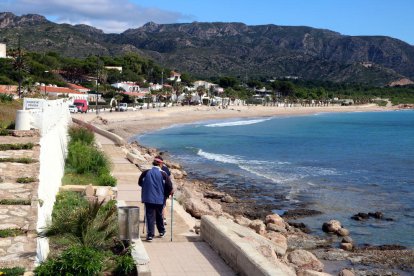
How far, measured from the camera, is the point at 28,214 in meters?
7.86

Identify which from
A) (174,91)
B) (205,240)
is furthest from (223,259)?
(174,91)

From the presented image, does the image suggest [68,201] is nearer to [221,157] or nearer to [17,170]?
[17,170]

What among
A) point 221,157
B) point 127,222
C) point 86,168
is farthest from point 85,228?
point 221,157

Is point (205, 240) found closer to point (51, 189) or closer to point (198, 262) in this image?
point (198, 262)

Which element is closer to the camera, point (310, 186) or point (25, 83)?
point (310, 186)

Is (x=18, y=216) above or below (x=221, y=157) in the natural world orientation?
above

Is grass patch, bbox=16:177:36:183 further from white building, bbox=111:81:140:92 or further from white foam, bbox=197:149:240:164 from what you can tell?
white building, bbox=111:81:140:92

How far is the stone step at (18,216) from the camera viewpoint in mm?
7434

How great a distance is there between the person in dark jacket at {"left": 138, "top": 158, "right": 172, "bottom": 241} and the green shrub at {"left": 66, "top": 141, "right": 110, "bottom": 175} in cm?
704

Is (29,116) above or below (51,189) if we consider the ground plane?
above

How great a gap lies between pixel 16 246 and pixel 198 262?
2974mm

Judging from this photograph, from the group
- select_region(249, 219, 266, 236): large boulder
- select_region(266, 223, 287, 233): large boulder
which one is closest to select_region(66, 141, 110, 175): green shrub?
select_region(249, 219, 266, 236): large boulder

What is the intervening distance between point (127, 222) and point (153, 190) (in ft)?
4.37

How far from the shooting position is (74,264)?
6.54 metres
